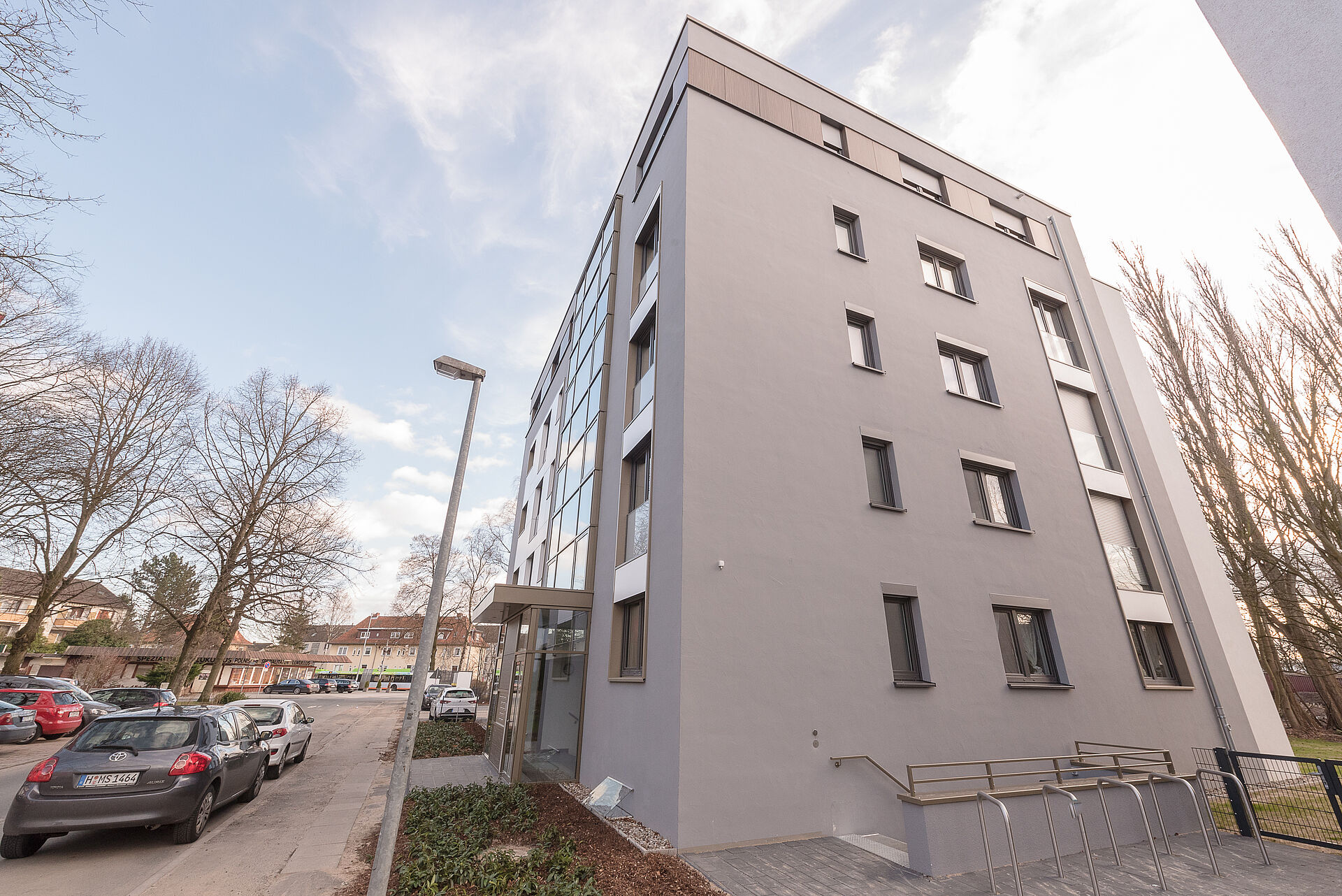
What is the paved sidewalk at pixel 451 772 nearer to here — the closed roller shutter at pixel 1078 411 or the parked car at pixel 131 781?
the parked car at pixel 131 781

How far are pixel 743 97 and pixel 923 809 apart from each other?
589 inches

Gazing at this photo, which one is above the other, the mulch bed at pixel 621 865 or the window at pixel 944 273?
the window at pixel 944 273

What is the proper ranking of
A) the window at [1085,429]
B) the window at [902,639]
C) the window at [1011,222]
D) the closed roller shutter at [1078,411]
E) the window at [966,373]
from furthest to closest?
1. the window at [1011,222]
2. the closed roller shutter at [1078,411]
3. the window at [1085,429]
4. the window at [966,373]
5. the window at [902,639]

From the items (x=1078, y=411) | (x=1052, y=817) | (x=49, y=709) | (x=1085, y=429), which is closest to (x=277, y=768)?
(x=49, y=709)

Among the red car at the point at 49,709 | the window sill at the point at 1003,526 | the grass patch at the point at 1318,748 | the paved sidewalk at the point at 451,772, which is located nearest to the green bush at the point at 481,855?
the paved sidewalk at the point at 451,772

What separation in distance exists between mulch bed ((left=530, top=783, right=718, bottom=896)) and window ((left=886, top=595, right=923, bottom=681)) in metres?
5.06

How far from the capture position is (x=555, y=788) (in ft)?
37.7

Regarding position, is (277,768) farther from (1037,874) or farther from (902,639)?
(1037,874)

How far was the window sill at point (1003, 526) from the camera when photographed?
11.7 meters

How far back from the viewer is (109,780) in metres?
6.95

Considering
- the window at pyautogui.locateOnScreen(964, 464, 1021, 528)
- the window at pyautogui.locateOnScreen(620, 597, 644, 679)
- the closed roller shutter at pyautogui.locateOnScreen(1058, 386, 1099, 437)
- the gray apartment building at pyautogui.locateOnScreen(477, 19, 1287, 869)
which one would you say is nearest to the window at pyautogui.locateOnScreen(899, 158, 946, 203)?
the gray apartment building at pyautogui.locateOnScreen(477, 19, 1287, 869)

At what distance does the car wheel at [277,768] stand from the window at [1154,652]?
761 inches

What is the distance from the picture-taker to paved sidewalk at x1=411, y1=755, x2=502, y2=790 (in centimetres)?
1227

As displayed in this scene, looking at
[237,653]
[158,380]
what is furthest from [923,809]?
[237,653]
